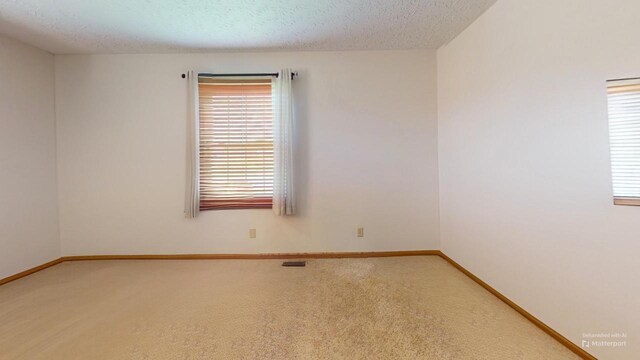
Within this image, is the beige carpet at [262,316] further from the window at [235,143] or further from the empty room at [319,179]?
the window at [235,143]

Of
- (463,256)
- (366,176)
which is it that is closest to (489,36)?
(366,176)

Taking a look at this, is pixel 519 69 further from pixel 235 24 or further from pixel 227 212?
pixel 227 212

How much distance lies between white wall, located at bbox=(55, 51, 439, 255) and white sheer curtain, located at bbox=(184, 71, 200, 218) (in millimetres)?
158

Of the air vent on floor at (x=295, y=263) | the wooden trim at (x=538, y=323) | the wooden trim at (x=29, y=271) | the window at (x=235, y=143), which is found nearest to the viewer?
the wooden trim at (x=538, y=323)

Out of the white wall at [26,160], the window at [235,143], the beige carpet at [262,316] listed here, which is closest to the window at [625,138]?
the beige carpet at [262,316]

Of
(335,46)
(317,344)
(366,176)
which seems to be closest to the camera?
(317,344)

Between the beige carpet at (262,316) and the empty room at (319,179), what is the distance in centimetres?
2

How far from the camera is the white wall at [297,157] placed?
2893mm

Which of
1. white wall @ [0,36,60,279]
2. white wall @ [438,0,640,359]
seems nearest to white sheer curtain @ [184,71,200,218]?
white wall @ [0,36,60,279]

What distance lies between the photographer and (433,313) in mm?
1817

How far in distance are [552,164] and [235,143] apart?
9.66ft

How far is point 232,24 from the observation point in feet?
7.52

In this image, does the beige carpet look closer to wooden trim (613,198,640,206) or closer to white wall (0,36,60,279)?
white wall (0,36,60,279)

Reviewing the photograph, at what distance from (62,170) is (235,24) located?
2817 mm
